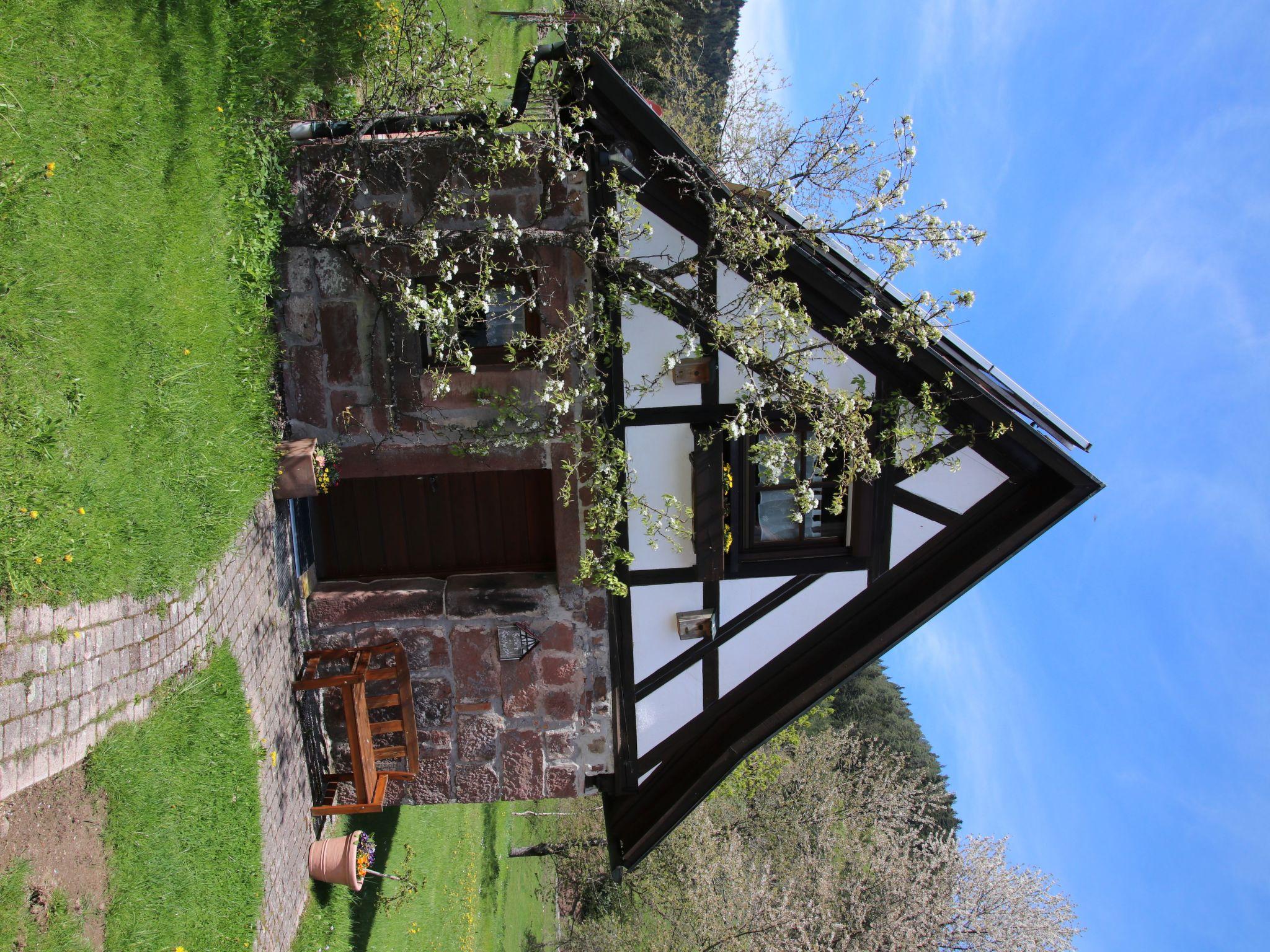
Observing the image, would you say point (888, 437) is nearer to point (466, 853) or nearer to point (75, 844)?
point (75, 844)

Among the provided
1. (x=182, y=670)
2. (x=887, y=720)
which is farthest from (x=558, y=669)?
(x=887, y=720)

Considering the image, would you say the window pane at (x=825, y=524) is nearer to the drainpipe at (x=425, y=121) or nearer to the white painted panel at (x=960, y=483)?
the white painted panel at (x=960, y=483)


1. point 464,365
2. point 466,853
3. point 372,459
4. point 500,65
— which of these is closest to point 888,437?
point 464,365

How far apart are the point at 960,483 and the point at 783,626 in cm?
168

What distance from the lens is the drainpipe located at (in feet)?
16.9

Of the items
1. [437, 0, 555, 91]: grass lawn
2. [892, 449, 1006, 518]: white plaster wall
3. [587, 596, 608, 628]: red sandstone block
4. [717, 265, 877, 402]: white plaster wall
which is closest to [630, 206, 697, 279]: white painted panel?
[717, 265, 877, 402]: white plaster wall

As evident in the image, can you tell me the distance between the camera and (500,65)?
1411 centimetres

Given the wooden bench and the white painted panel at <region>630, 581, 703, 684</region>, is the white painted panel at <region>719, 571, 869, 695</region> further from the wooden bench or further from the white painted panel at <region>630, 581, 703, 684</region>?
the wooden bench

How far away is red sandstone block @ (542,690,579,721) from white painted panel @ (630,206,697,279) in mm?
3145

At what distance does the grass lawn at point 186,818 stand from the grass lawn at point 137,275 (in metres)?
0.79

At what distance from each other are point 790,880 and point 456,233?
11.5m

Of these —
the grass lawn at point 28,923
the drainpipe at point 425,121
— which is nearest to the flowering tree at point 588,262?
the drainpipe at point 425,121

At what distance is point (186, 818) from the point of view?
14.7 feet

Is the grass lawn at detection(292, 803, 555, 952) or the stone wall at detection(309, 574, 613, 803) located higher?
the stone wall at detection(309, 574, 613, 803)
